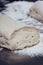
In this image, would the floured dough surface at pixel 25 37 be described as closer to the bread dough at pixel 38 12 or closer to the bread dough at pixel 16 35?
the bread dough at pixel 16 35

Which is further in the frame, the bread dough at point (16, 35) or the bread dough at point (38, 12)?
the bread dough at point (38, 12)

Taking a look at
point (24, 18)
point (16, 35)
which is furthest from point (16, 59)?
point (24, 18)

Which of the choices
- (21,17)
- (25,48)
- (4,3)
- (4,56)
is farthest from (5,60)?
(4,3)

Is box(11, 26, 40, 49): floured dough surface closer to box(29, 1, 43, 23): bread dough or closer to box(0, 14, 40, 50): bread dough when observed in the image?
box(0, 14, 40, 50): bread dough

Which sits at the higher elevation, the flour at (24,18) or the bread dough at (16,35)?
the bread dough at (16,35)

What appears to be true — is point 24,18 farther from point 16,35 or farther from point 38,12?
point 16,35

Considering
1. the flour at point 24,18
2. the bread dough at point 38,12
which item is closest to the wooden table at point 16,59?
the flour at point 24,18

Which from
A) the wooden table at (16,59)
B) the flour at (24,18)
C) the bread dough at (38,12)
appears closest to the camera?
the wooden table at (16,59)

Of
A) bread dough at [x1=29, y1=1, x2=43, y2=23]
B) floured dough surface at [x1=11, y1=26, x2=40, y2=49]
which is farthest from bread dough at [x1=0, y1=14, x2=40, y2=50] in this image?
bread dough at [x1=29, y1=1, x2=43, y2=23]

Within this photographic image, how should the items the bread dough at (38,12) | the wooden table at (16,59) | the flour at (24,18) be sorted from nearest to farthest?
1. the wooden table at (16,59)
2. the flour at (24,18)
3. the bread dough at (38,12)
